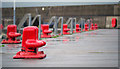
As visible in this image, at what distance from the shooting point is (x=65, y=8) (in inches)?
2470

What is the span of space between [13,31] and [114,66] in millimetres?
9365

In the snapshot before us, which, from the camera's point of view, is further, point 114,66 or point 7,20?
point 7,20

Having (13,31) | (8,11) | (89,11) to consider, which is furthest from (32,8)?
(13,31)

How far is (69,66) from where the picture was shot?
9.04 meters

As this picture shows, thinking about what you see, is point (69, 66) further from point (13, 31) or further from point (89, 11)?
point (89, 11)

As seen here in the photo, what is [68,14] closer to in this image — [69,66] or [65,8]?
[65,8]

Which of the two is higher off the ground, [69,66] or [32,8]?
[32,8]

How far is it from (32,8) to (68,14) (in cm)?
719

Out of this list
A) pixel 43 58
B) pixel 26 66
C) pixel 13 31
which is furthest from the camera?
pixel 13 31

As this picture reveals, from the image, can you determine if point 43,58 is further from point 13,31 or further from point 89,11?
point 89,11

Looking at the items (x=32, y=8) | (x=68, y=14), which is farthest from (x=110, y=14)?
(x=32, y=8)

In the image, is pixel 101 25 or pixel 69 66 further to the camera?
pixel 101 25

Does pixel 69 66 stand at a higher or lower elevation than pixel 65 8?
lower

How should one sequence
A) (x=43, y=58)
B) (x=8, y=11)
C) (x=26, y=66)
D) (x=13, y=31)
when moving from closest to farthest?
(x=26, y=66) → (x=43, y=58) → (x=13, y=31) → (x=8, y=11)
